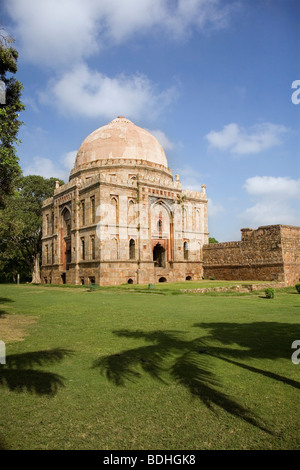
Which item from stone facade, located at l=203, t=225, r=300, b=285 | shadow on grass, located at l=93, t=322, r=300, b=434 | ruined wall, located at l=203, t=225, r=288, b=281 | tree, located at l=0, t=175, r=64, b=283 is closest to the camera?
shadow on grass, located at l=93, t=322, r=300, b=434

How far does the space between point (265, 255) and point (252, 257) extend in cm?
135

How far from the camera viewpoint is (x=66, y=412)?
4.02 m

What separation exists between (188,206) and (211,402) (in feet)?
101

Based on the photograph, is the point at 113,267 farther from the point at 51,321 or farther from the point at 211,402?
the point at 211,402

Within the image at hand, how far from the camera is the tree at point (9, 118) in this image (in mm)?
10516

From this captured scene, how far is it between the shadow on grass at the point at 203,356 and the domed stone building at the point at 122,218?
19801mm

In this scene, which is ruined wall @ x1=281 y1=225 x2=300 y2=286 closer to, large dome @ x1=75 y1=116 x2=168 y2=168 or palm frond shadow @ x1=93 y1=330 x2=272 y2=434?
large dome @ x1=75 y1=116 x2=168 y2=168

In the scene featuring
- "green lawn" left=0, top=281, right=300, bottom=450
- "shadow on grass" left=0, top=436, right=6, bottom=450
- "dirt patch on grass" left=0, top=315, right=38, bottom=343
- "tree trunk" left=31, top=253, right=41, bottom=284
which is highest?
"tree trunk" left=31, top=253, right=41, bottom=284

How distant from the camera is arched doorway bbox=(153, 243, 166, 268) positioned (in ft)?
106

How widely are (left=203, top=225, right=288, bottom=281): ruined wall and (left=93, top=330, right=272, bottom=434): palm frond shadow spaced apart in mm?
20553

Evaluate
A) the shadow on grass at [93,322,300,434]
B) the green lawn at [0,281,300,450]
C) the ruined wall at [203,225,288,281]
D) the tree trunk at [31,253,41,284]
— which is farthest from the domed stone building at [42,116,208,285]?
the shadow on grass at [93,322,300,434]

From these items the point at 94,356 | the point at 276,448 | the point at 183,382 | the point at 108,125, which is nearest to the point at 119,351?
the point at 94,356

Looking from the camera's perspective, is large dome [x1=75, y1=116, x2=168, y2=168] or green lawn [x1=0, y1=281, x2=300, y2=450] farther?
large dome [x1=75, y1=116, x2=168, y2=168]

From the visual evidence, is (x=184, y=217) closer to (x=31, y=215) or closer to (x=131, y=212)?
(x=131, y=212)
